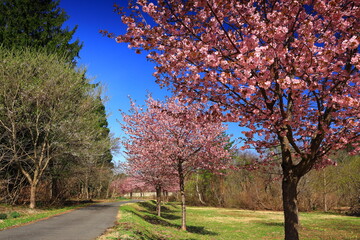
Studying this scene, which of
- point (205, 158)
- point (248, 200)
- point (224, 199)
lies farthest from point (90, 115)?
point (224, 199)

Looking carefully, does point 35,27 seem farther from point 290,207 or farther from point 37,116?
point 290,207

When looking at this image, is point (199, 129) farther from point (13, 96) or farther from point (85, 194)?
point (85, 194)

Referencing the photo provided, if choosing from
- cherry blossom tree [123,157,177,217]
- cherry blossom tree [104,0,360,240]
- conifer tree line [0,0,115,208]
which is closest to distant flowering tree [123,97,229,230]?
cherry blossom tree [123,157,177,217]

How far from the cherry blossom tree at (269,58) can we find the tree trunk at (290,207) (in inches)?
0.8

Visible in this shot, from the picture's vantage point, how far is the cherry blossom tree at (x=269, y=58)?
15.6 feet

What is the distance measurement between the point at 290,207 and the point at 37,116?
659 inches

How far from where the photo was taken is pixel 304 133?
7.09 metres

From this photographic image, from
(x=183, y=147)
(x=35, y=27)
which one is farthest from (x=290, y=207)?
(x=35, y=27)

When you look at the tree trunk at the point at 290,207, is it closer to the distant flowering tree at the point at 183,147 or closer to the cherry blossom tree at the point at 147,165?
the distant flowering tree at the point at 183,147

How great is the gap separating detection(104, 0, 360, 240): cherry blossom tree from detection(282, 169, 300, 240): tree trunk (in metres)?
0.02

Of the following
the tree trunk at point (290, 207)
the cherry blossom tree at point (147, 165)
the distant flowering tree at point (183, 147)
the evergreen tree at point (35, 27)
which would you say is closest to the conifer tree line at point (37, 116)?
the evergreen tree at point (35, 27)

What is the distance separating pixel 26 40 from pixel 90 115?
363 inches

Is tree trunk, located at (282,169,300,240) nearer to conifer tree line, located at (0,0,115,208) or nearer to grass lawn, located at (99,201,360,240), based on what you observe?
grass lawn, located at (99,201,360,240)

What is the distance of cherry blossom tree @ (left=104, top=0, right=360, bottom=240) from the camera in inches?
187
